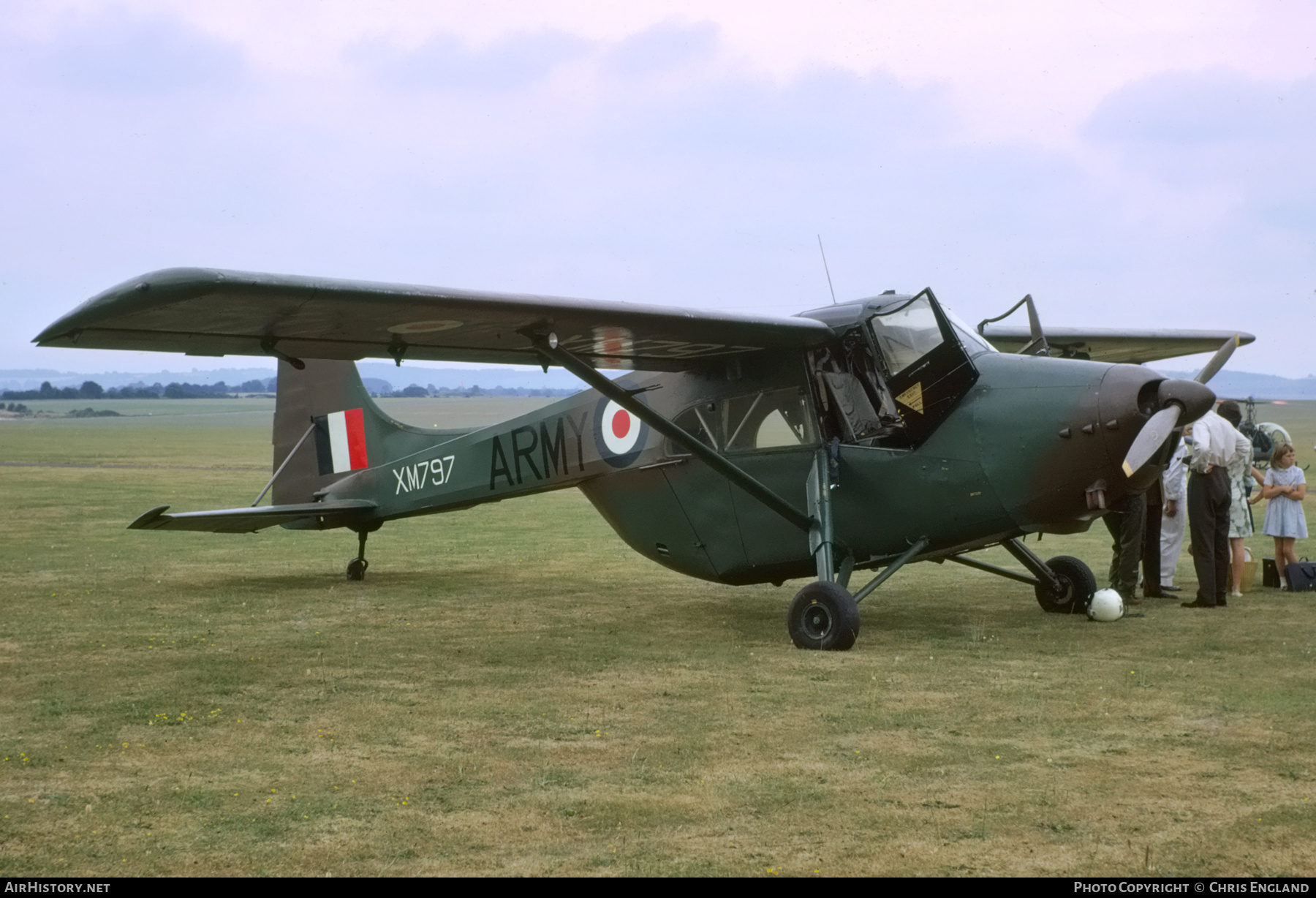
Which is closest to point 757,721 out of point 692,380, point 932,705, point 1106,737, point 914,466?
point 932,705

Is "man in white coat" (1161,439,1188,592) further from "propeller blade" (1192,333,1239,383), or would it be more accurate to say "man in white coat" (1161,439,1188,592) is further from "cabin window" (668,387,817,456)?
"cabin window" (668,387,817,456)

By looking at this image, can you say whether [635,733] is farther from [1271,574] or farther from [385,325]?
[1271,574]

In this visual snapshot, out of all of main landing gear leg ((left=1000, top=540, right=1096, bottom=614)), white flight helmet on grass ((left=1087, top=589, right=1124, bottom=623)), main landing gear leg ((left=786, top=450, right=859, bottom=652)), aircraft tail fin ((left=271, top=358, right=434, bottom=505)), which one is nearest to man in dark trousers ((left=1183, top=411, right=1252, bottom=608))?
main landing gear leg ((left=1000, top=540, right=1096, bottom=614))

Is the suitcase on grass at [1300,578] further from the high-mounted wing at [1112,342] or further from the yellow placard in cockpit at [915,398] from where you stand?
the yellow placard in cockpit at [915,398]

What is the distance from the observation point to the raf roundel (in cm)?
1093

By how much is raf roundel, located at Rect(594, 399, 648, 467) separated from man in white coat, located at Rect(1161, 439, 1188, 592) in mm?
4909

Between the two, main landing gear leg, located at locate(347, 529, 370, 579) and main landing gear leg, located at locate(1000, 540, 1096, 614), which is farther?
main landing gear leg, located at locate(347, 529, 370, 579)

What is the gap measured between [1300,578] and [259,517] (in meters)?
10.2

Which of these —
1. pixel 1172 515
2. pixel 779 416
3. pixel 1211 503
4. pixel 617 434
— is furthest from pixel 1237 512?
pixel 617 434

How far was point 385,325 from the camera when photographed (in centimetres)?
860

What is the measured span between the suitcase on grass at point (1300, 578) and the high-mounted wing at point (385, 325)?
5789 millimetres

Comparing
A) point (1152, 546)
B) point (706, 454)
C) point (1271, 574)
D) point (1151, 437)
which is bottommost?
point (1271, 574)

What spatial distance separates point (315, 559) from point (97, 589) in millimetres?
3547

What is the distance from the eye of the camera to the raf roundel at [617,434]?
35.9ft
